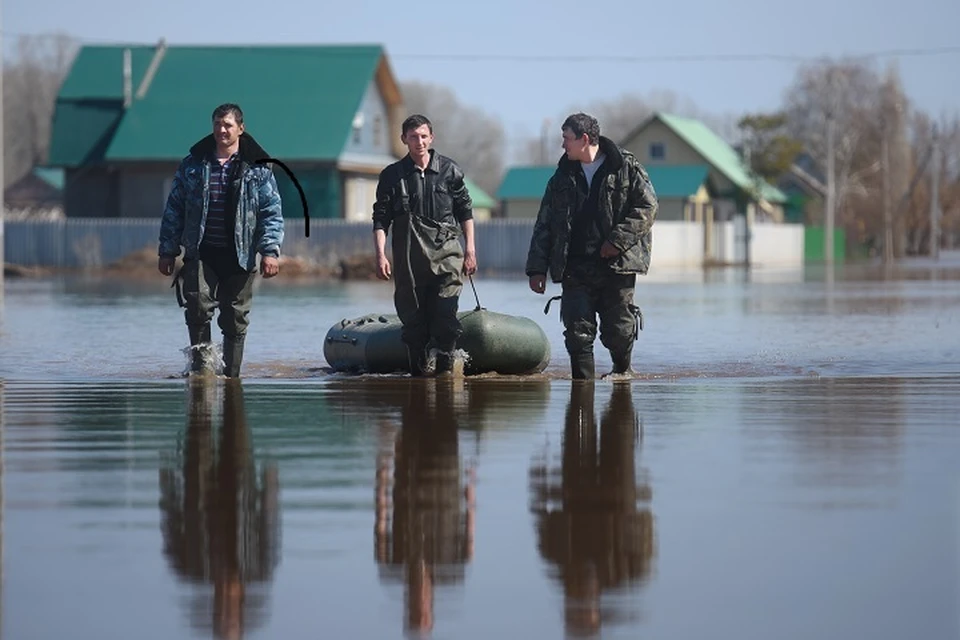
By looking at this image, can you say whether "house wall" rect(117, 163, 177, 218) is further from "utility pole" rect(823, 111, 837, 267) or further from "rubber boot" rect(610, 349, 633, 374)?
"rubber boot" rect(610, 349, 633, 374)

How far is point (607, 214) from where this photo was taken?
44.8ft

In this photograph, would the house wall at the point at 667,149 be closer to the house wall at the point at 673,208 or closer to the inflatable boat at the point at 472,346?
the house wall at the point at 673,208

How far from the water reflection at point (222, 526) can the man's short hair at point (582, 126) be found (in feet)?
13.2

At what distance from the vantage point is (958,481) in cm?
818

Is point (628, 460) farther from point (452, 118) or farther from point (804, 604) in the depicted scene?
point (452, 118)

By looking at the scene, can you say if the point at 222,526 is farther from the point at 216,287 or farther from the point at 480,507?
the point at 216,287

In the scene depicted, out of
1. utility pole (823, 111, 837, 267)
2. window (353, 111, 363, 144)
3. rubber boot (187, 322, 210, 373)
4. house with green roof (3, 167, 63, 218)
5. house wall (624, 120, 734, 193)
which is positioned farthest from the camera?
house with green roof (3, 167, 63, 218)

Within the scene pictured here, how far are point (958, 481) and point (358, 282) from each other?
136 ft

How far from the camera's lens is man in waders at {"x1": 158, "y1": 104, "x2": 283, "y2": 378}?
44.7 ft

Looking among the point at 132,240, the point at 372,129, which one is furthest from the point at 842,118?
the point at 132,240

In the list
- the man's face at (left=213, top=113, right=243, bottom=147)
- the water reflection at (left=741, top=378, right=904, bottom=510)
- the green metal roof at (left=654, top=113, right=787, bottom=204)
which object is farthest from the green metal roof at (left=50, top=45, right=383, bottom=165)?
the water reflection at (left=741, top=378, right=904, bottom=510)

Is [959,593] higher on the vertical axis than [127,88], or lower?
lower

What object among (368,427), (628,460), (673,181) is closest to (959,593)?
(628,460)

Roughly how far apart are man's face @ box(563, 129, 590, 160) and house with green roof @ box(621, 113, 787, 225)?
7597 centimetres
